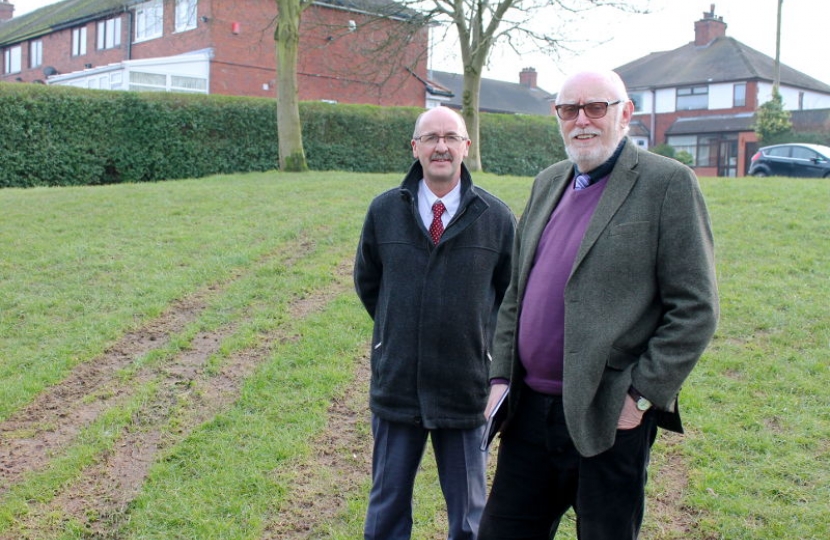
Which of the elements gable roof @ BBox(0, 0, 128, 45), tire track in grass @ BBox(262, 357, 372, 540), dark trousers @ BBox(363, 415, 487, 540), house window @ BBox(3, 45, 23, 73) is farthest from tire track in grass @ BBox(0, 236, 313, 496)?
house window @ BBox(3, 45, 23, 73)

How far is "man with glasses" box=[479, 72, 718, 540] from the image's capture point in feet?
9.14

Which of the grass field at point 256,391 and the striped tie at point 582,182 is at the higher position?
the striped tie at point 582,182

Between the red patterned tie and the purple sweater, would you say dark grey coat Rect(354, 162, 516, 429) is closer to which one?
the red patterned tie

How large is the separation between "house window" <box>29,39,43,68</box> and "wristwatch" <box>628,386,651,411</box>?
144 feet

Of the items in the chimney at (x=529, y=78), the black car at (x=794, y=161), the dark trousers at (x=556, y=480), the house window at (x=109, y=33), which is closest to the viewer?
the dark trousers at (x=556, y=480)

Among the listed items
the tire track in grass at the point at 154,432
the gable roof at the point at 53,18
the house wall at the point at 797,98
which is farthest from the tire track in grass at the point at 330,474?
the house wall at the point at 797,98

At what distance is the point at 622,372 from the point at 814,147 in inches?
1028

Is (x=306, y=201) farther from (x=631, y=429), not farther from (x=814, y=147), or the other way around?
(x=814, y=147)

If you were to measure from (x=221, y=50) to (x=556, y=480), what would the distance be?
2848cm

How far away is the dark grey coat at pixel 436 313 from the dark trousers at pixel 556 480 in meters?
0.52

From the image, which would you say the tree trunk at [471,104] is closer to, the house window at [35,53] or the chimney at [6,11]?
the house window at [35,53]

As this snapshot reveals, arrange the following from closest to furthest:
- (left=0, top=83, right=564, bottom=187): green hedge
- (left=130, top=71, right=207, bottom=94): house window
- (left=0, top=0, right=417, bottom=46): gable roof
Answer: (left=0, top=83, right=564, bottom=187): green hedge, (left=0, top=0, right=417, bottom=46): gable roof, (left=130, top=71, right=207, bottom=94): house window

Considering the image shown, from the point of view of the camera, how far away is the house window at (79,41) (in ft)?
122

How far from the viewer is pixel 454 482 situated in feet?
12.5
